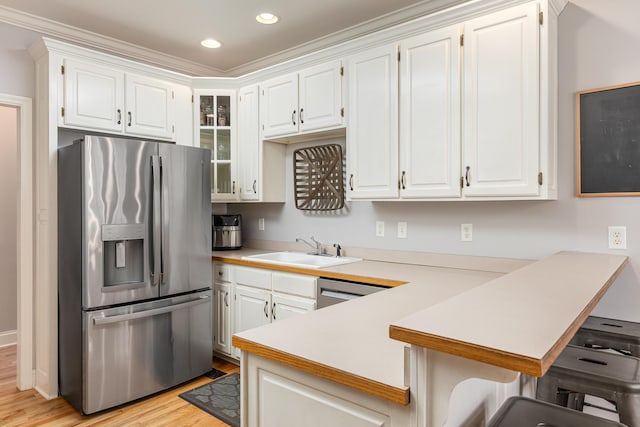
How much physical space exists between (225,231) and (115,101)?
137 centimetres

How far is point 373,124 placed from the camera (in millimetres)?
2723

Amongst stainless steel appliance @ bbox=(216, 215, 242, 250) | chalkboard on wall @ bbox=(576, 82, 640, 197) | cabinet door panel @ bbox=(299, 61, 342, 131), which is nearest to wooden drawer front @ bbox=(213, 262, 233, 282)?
stainless steel appliance @ bbox=(216, 215, 242, 250)

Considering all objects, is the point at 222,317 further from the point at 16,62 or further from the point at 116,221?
the point at 16,62

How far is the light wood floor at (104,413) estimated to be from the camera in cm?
248

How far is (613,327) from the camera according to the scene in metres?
1.96

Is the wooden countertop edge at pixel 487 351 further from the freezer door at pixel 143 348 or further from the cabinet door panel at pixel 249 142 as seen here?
the cabinet door panel at pixel 249 142

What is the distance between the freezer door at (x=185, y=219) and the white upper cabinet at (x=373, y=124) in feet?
3.72

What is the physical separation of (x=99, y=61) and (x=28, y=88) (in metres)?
0.55

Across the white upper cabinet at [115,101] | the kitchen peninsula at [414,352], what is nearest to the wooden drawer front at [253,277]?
→ the white upper cabinet at [115,101]

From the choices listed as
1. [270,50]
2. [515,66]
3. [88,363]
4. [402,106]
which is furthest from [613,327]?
[270,50]

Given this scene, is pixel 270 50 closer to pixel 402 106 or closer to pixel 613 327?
pixel 402 106

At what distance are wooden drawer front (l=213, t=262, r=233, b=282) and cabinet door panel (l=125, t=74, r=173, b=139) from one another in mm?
1152

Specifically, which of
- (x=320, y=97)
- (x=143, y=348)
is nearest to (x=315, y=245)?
(x=320, y=97)

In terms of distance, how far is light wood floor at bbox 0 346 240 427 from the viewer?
97.7 inches
